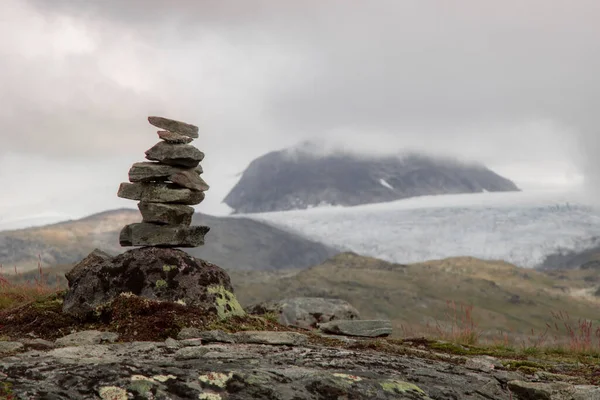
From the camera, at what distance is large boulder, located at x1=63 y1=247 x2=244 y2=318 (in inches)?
545

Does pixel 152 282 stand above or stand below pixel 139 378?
above

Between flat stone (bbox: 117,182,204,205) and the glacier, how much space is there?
103 metres

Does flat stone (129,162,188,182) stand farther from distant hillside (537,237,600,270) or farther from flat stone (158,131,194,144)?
distant hillside (537,237,600,270)

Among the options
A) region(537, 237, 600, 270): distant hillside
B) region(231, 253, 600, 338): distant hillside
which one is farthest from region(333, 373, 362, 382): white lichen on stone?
region(537, 237, 600, 270): distant hillside

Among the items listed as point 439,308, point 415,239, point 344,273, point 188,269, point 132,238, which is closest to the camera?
point 188,269

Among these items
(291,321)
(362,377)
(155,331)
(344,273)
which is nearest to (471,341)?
(291,321)

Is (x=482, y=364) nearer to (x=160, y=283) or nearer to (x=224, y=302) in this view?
(x=224, y=302)

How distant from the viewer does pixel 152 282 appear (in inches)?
555

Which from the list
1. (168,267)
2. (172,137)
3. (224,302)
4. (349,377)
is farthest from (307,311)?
(349,377)

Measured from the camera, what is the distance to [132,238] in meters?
15.9

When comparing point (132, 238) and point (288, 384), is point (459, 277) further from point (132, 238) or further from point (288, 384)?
point (288, 384)

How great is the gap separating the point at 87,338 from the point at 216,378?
510 cm

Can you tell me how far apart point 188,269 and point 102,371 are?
27.4ft

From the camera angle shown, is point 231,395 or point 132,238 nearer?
point 231,395
